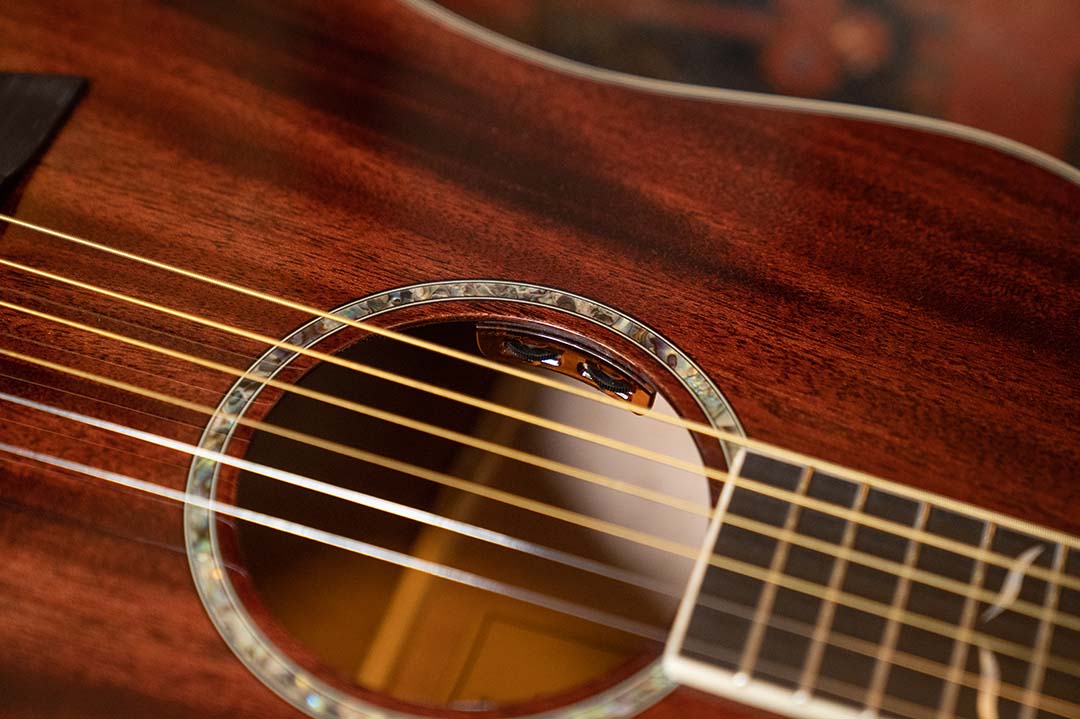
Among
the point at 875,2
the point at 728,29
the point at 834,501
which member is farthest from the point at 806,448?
the point at 875,2

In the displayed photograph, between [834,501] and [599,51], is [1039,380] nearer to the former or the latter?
[834,501]

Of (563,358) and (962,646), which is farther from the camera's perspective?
(563,358)

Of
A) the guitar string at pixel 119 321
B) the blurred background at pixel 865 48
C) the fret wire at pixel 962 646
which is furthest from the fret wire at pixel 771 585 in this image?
the blurred background at pixel 865 48

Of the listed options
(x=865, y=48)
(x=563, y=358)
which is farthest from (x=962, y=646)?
(x=865, y=48)

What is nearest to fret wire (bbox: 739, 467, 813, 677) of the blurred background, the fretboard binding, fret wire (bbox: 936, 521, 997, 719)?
the fretboard binding

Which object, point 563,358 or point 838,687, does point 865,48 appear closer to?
point 563,358

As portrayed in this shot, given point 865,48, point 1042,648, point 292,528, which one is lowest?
point 292,528
